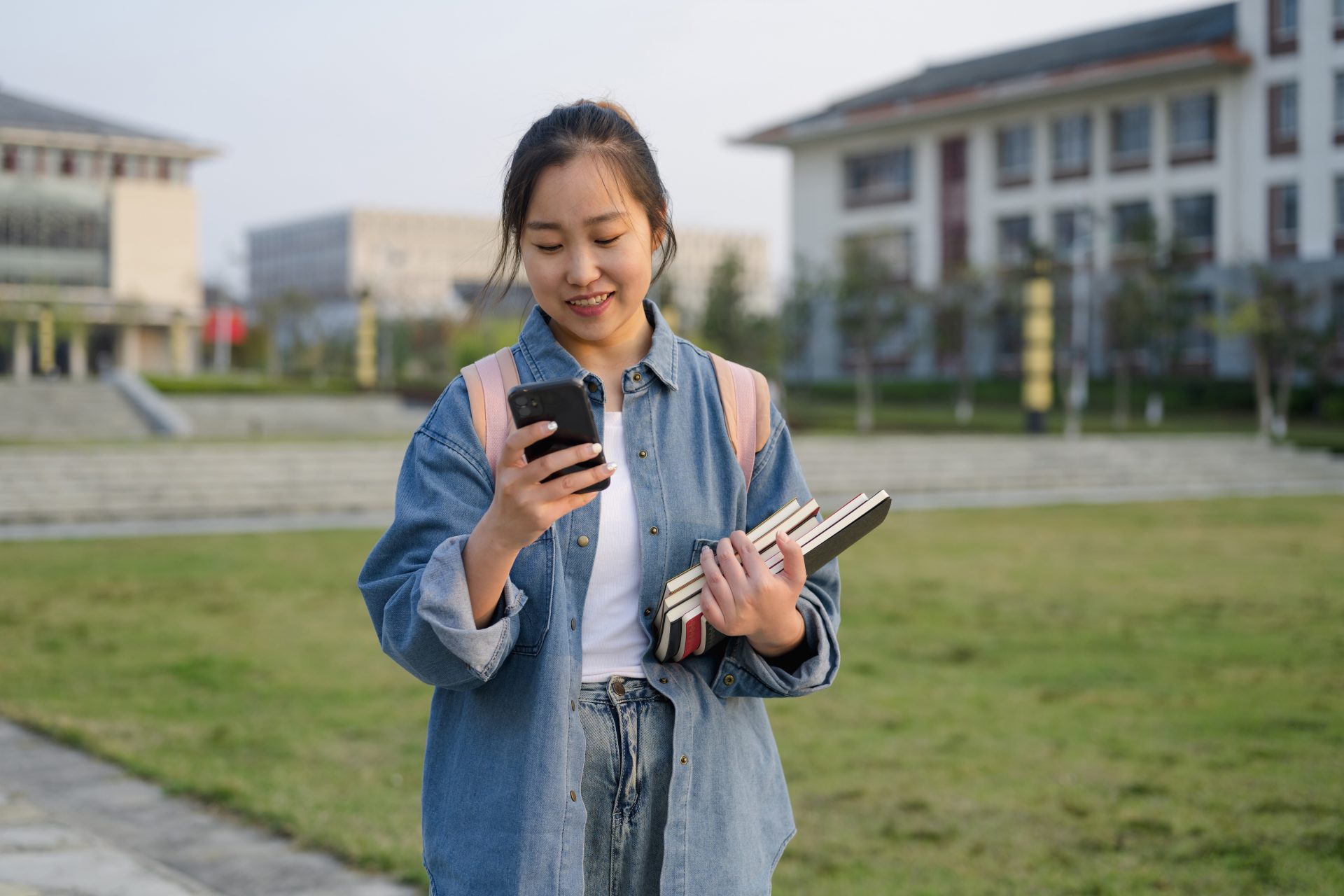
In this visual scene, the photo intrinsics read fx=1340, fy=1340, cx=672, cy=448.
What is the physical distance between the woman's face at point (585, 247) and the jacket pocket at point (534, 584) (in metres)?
0.28

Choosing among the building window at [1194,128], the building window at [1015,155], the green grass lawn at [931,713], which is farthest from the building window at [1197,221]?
the green grass lawn at [931,713]

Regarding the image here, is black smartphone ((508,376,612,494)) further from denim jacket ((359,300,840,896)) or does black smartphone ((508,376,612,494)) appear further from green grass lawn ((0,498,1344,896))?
green grass lawn ((0,498,1344,896))

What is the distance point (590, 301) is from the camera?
1.70 metres

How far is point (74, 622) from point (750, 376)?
690cm

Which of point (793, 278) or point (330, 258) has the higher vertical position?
point (330, 258)

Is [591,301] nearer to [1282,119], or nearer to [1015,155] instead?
[1282,119]

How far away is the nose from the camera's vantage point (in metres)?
1.66

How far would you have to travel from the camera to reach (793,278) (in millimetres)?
36906

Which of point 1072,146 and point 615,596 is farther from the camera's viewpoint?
point 1072,146

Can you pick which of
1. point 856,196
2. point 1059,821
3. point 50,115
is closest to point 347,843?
point 1059,821

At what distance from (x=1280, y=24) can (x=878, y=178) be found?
13.3 metres

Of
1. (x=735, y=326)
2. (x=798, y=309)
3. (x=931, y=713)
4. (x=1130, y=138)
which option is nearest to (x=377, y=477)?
(x=931, y=713)

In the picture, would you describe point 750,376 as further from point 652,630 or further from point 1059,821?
point 1059,821

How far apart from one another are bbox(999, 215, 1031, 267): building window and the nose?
129ft
